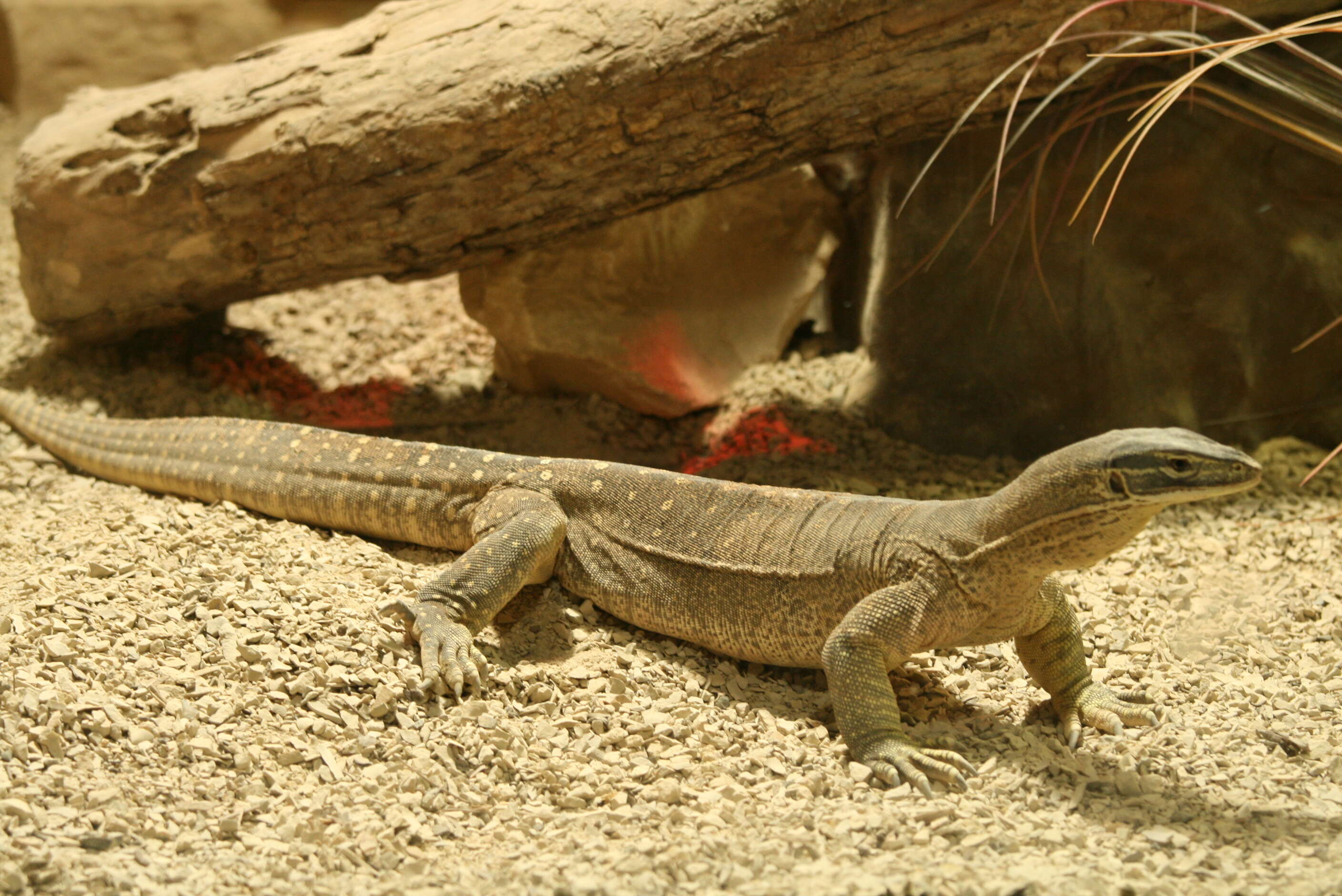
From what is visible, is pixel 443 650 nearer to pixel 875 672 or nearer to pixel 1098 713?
pixel 875 672

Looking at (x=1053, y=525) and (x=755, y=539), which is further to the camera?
(x=755, y=539)

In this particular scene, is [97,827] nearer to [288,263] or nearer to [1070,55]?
[288,263]

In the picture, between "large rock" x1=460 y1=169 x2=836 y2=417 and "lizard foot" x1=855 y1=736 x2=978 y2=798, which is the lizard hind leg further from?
"large rock" x1=460 y1=169 x2=836 y2=417

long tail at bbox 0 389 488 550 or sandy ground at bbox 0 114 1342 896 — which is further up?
long tail at bbox 0 389 488 550

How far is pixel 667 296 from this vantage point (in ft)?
24.2

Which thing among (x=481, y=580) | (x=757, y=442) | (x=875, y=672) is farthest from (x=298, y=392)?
(x=875, y=672)

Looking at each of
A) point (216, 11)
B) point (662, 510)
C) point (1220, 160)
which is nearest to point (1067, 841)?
point (662, 510)

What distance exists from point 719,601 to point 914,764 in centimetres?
116

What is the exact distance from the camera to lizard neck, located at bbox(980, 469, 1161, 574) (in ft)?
11.9

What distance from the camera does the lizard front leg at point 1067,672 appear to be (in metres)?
4.20

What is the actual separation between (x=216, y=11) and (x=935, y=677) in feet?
34.8

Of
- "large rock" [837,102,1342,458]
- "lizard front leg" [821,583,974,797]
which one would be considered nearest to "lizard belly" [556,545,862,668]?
"lizard front leg" [821,583,974,797]

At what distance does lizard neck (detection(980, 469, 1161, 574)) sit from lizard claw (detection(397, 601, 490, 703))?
7.13 ft

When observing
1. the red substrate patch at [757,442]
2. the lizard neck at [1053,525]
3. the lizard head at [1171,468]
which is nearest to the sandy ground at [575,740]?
the lizard neck at [1053,525]
